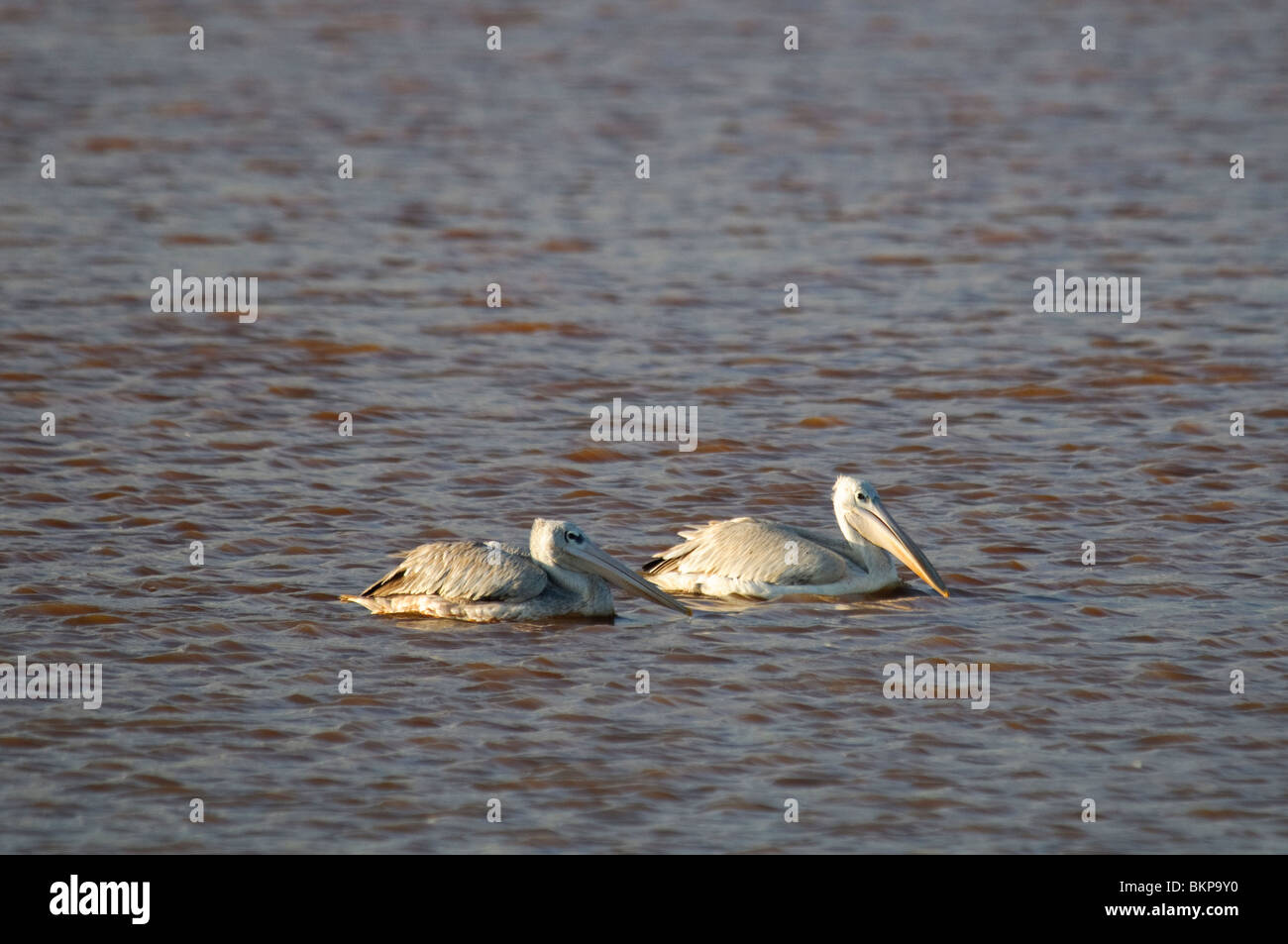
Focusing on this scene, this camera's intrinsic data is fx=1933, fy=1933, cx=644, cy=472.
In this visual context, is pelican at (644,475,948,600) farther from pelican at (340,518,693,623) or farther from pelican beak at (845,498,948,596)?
pelican at (340,518,693,623)

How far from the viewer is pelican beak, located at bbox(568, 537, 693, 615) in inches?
297

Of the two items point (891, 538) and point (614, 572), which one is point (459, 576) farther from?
point (891, 538)

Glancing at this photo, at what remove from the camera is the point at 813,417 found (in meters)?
10.3

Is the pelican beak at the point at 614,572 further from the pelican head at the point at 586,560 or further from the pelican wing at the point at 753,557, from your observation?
the pelican wing at the point at 753,557

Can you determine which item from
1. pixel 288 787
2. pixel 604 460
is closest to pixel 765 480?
pixel 604 460

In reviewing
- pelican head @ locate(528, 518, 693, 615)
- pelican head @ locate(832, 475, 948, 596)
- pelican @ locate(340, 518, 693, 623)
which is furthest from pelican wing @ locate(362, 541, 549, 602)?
pelican head @ locate(832, 475, 948, 596)

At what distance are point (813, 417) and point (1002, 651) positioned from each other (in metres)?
3.30

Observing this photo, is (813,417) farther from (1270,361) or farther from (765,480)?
(1270,361)

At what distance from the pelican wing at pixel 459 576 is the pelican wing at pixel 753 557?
2.18 feet

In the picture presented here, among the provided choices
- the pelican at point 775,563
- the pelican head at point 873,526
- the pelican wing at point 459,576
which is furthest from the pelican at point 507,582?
the pelican head at point 873,526

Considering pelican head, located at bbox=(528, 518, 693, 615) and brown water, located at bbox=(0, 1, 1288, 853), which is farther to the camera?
pelican head, located at bbox=(528, 518, 693, 615)

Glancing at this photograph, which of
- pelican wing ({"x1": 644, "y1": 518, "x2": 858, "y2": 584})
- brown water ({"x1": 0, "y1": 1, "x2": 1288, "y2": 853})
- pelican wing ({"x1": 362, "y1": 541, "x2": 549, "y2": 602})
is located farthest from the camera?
pelican wing ({"x1": 644, "y1": 518, "x2": 858, "y2": 584})

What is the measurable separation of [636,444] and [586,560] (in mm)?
2432

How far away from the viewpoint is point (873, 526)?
8031mm
